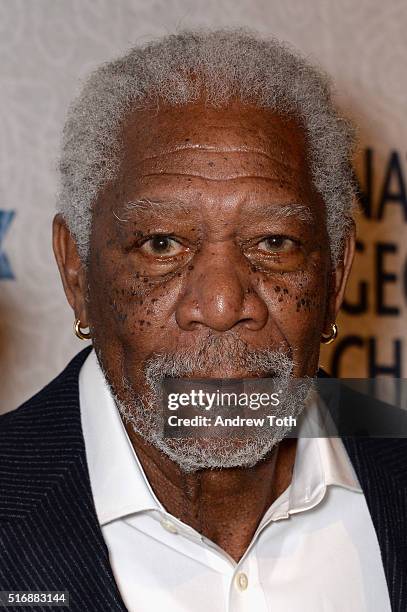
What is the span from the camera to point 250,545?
2.90ft

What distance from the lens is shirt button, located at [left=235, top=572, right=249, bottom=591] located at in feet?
2.82

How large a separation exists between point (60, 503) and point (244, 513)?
193 mm

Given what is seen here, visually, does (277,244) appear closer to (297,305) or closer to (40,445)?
(297,305)

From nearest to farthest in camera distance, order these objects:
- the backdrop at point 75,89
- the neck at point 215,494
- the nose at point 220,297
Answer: the nose at point 220,297, the neck at point 215,494, the backdrop at point 75,89

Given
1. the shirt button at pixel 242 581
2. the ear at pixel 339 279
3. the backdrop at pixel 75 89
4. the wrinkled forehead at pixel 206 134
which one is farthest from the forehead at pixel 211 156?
the backdrop at pixel 75 89

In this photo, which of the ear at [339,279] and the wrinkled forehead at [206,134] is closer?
the wrinkled forehead at [206,134]

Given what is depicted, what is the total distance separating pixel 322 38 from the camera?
1.52m

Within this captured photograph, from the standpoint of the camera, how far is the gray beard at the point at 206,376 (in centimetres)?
81

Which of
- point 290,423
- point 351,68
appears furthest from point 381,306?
point 290,423

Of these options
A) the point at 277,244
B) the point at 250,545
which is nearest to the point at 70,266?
the point at 277,244

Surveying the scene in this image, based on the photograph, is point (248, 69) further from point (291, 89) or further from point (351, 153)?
point (351, 153)

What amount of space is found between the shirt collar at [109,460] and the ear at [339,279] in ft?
0.82

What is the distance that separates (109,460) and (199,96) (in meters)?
0.37

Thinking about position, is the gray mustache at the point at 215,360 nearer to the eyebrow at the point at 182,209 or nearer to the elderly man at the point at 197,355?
the elderly man at the point at 197,355
